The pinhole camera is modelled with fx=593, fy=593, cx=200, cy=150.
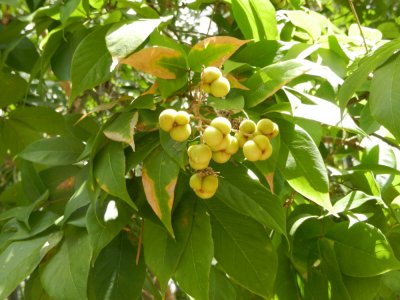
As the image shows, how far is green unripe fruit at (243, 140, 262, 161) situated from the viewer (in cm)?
90

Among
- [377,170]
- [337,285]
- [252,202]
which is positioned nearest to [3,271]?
[252,202]

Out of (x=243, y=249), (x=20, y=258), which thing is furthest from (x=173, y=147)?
(x=20, y=258)

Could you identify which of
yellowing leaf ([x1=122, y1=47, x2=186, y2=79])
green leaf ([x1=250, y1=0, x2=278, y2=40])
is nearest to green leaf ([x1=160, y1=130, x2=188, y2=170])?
yellowing leaf ([x1=122, y1=47, x2=186, y2=79])

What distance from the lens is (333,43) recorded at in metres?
1.26

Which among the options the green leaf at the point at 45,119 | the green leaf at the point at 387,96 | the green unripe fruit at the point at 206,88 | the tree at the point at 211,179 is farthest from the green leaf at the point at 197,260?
the green leaf at the point at 45,119

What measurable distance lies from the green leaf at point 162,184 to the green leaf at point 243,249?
0.16 metres

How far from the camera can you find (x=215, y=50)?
3.24ft

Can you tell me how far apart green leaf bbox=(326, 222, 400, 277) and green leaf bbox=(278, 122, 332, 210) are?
0.56 ft

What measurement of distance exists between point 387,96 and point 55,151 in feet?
2.14

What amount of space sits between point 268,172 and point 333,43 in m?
0.42

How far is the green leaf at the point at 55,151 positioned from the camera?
3.90ft

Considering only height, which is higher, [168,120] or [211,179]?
[168,120]

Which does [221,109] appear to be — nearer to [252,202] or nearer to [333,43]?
[252,202]

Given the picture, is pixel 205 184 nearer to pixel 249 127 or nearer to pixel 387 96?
pixel 249 127
